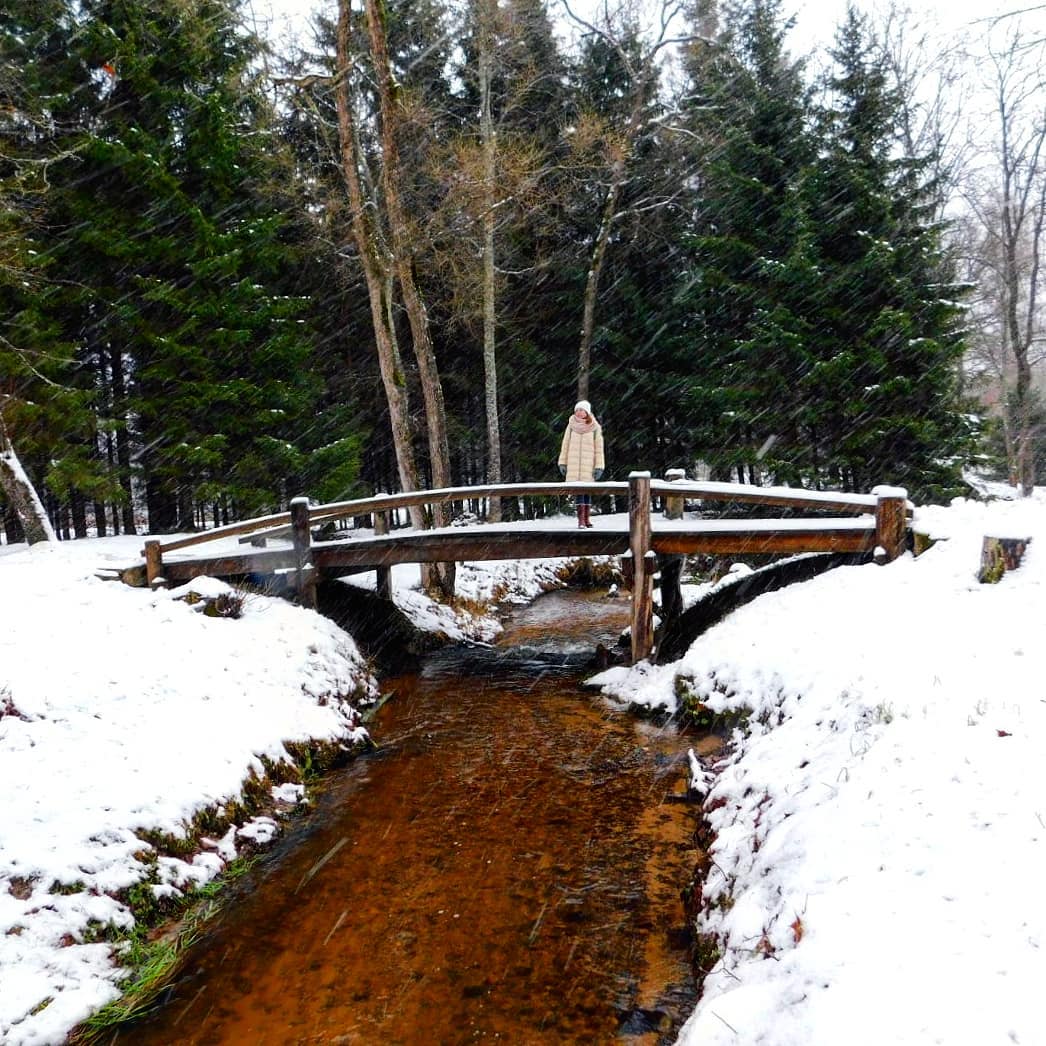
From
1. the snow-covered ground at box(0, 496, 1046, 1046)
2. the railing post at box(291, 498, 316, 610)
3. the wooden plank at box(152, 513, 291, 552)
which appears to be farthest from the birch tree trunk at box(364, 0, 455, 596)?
the snow-covered ground at box(0, 496, 1046, 1046)

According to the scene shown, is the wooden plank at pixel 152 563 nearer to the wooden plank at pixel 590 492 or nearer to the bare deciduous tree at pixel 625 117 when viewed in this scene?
the wooden plank at pixel 590 492

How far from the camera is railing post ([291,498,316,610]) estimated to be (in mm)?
11430

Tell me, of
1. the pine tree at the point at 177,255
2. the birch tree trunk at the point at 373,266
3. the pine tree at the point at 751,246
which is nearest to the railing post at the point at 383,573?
the birch tree trunk at the point at 373,266

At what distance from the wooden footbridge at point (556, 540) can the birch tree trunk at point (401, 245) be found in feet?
11.8

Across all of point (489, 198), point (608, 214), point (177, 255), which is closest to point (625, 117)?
point (608, 214)

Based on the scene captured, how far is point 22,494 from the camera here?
47.9 ft

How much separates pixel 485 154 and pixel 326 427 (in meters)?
8.43

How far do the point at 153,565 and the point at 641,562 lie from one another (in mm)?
7037

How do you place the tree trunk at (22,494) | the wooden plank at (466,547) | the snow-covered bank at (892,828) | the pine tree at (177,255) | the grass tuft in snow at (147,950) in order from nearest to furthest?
the snow-covered bank at (892,828), the grass tuft in snow at (147,950), the wooden plank at (466,547), the tree trunk at (22,494), the pine tree at (177,255)

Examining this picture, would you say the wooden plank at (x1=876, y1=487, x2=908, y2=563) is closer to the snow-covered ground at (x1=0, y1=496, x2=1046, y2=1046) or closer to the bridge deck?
the snow-covered ground at (x1=0, y1=496, x2=1046, y2=1046)

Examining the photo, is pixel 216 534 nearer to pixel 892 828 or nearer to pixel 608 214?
pixel 892 828

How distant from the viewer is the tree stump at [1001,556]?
6.83 metres

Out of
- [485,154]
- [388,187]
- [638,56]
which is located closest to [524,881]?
[388,187]

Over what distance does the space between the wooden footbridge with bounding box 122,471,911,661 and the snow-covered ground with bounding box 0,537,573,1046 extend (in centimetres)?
79
